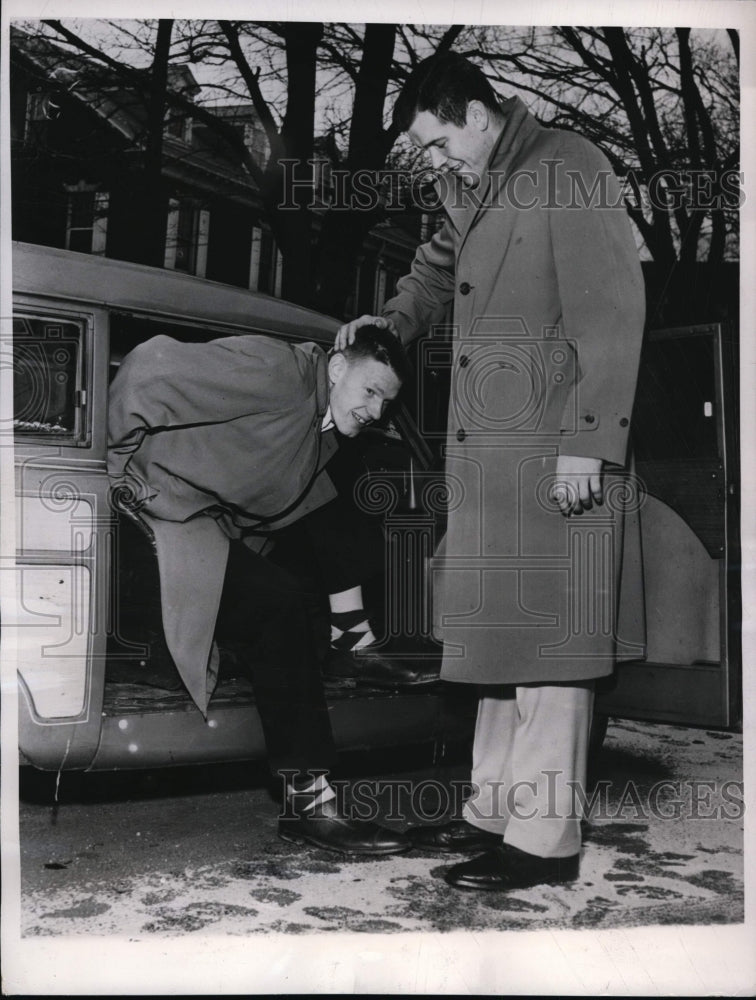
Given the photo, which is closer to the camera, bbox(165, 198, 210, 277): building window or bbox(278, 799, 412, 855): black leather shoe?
bbox(278, 799, 412, 855): black leather shoe

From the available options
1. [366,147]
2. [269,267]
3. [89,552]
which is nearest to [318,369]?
[269,267]

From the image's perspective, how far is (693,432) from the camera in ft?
10.7

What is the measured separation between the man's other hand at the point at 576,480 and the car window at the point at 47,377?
4.22ft

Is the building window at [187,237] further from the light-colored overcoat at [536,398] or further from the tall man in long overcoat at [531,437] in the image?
the light-colored overcoat at [536,398]

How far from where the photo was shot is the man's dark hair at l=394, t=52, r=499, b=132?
2922mm

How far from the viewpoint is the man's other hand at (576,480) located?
9.18 ft

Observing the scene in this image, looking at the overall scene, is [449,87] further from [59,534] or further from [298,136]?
[59,534]

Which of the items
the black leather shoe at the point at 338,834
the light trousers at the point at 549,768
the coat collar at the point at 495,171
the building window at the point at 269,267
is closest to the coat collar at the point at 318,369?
the building window at the point at 269,267

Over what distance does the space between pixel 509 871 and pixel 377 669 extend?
782 millimetres

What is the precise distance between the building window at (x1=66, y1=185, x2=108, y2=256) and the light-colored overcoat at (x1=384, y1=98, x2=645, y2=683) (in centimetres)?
99

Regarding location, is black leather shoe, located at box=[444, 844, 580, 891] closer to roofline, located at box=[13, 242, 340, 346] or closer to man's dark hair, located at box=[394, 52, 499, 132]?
roofline, located at box=[13, 242, 340, 346]

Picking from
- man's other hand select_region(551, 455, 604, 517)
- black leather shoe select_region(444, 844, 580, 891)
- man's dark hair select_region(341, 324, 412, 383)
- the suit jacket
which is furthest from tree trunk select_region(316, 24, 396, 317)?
black leather shoe select_region(444, 844, 580, 891)

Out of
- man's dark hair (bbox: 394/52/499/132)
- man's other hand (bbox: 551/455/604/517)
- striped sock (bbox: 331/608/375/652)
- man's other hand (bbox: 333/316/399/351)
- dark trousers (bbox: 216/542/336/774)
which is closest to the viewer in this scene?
man's other hand (bbox: 551/455/604/517)

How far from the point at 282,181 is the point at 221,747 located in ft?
5.19
